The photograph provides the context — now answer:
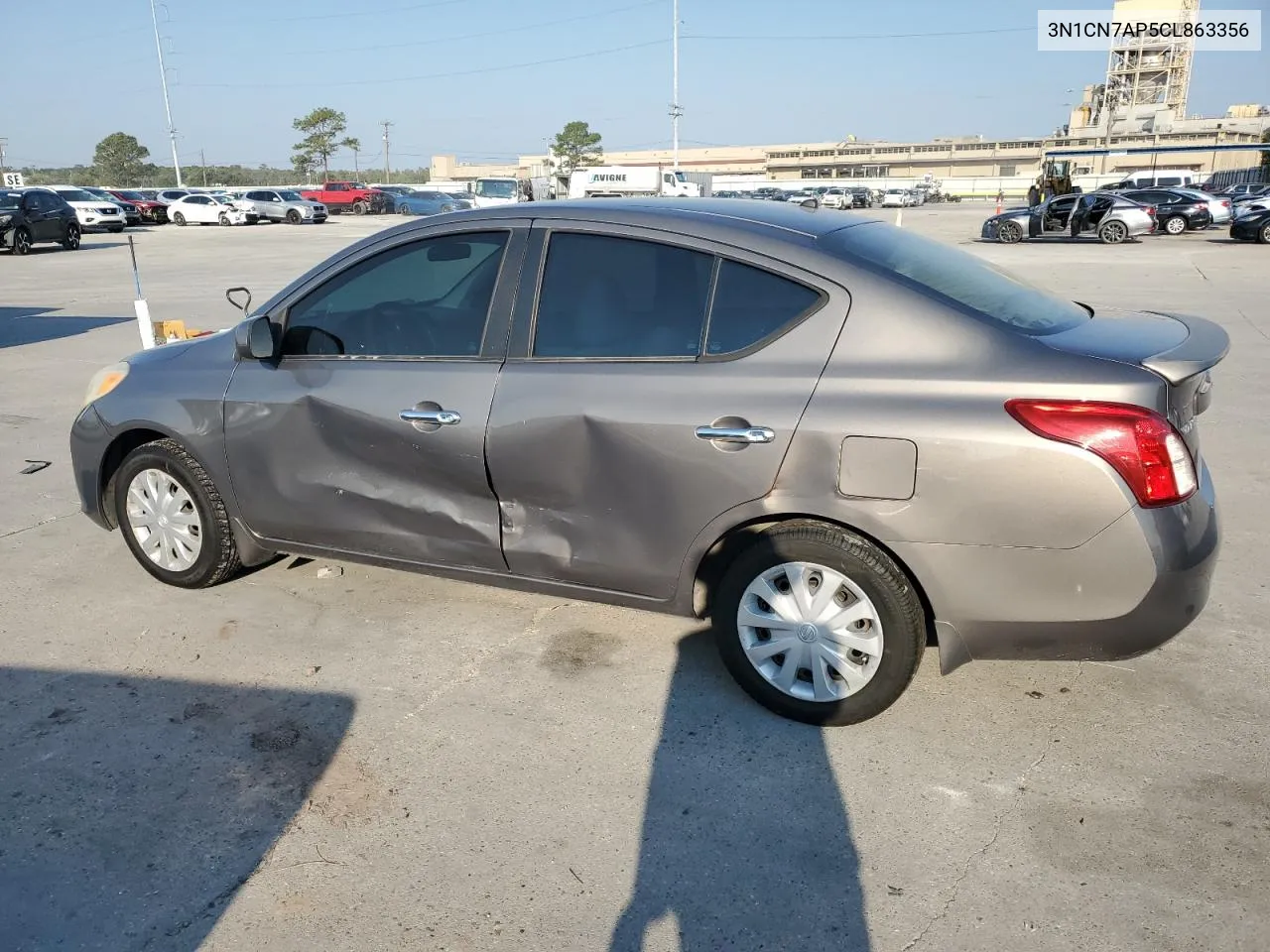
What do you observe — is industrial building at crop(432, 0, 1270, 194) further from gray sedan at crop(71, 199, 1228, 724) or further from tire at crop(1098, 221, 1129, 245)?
gray sedan at crop(71, 199, 1228, 724)

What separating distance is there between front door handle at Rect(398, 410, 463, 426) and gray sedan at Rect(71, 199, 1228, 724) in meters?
0.02

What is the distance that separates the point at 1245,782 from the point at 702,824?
1.68 meters

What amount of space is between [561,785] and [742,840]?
1.99 ft

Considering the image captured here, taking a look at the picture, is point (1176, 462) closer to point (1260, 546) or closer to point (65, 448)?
point (1260, 546)

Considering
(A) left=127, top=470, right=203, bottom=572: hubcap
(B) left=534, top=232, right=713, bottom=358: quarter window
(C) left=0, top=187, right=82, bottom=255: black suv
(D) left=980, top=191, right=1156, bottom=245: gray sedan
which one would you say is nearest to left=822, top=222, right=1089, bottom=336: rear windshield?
(B) left=534, top=232, right=713, bottom=358: quarter window

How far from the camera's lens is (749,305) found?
3.21m

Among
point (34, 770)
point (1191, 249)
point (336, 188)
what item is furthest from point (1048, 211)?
point (336, 188)

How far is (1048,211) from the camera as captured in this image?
89.2 feet

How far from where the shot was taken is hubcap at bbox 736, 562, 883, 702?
10.2ft

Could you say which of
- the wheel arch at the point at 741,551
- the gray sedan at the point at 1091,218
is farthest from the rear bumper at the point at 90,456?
the gray sedan at the point at 1091,218

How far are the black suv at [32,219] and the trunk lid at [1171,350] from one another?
2903 centimetres

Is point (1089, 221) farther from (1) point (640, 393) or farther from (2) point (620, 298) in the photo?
(1) point (640, 393)

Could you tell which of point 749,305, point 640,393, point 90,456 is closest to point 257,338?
point 90,456

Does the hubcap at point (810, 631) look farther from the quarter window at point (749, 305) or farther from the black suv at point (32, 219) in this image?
the black suv at point (32, 219)
